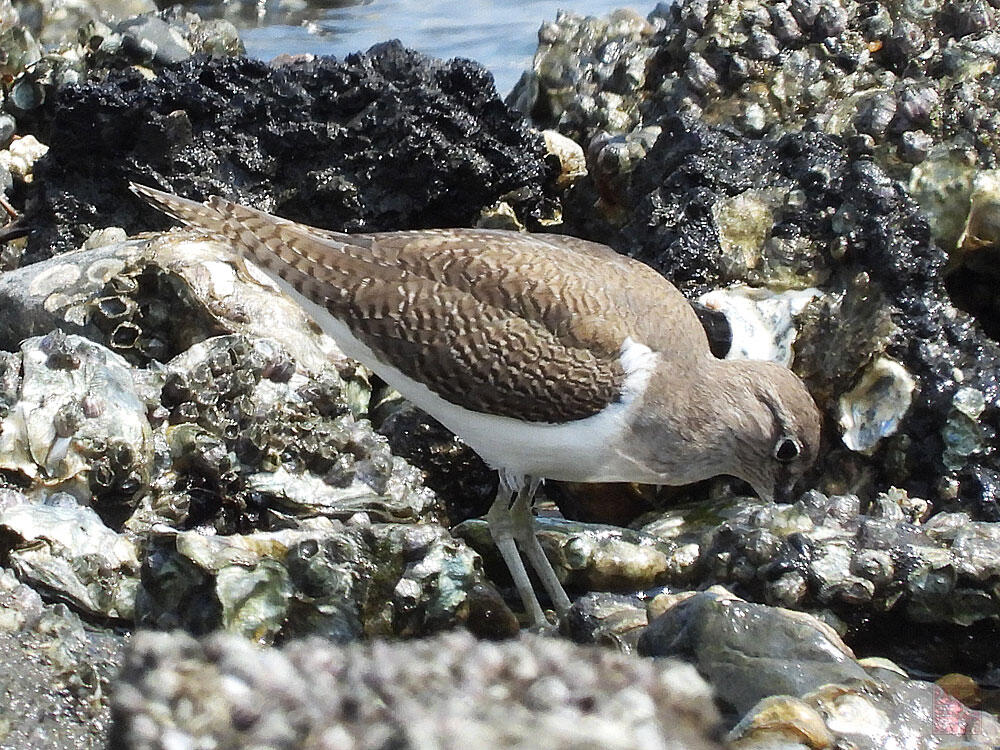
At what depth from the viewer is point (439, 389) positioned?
4488 mm

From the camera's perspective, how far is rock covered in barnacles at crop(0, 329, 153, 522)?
439 cm

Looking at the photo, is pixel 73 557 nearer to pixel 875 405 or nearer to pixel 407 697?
pixel 407 697

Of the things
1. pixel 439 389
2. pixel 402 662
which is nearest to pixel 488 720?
pixel 402 662

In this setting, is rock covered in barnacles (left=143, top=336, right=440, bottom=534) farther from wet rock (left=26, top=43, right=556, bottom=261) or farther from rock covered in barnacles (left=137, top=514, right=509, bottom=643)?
wet rock (left=26, top=43, right=556, bottom=261)

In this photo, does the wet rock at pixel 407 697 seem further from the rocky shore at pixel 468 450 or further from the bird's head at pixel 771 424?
the bird's head at pixel 771 424

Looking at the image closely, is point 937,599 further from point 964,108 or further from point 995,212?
point 964,108

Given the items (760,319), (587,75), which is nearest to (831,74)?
(587,75)

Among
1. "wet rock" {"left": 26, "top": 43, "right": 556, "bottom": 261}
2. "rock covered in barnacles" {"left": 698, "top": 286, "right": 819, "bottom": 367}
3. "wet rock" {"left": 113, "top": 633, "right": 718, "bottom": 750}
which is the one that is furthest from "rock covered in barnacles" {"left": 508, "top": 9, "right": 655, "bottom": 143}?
"wet rock" {"left": 113, "top": 633, "right": 718, "bottom": 750}

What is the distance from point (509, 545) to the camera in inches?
183

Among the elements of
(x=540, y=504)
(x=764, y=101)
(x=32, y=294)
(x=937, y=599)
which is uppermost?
(x=764, y=101)

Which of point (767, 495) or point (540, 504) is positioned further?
point (540, 504)

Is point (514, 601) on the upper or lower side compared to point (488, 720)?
lower

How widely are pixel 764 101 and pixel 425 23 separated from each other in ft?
20.5

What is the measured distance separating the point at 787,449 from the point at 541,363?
103 cm
